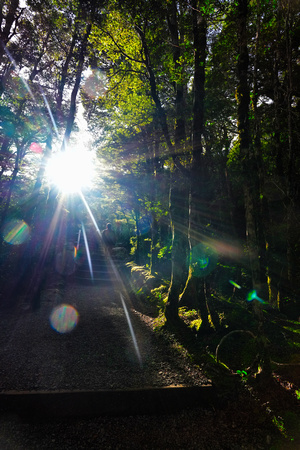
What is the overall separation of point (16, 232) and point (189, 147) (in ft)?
37.6

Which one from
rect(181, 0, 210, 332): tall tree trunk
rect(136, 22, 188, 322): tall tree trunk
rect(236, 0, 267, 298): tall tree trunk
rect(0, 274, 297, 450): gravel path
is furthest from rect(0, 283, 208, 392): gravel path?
rect(236, 0, 267, 298): tall tree trunk

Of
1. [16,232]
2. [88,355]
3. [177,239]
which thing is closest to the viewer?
[88,355]

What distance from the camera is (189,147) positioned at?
25.0 feet

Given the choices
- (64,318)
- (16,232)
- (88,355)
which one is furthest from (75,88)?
(88,355)

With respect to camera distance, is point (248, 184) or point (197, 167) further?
point (197, 167)

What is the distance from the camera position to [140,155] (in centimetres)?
1499

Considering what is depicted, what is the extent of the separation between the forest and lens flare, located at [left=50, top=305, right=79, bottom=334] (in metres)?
1.15

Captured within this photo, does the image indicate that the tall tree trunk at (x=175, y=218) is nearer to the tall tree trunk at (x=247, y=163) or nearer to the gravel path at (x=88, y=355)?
the gravel path at (x=88, y=355)

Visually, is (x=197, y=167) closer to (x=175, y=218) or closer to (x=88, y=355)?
(x=175, y=218)

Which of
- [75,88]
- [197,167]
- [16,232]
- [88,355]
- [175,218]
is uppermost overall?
[75,88]

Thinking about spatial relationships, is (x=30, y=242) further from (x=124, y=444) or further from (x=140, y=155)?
(x=124, y=444)

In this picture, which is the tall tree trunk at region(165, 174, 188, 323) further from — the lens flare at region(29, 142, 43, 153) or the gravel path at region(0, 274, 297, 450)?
the lens flare at region(29, 142, 43, 153)

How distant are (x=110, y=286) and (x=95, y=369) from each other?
876 centimetres

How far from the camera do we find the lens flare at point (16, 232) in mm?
11995
